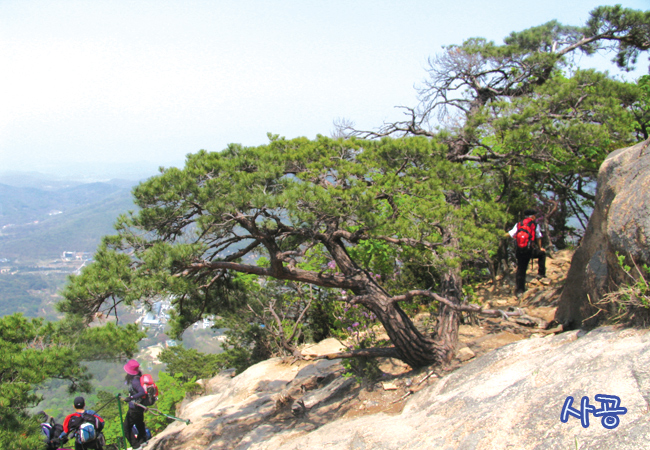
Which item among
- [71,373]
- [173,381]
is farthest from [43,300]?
[71,373]

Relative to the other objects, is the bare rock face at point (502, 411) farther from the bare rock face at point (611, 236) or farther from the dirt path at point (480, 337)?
the bare rock face at point (611, 236)

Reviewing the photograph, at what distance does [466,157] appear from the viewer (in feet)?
26.2

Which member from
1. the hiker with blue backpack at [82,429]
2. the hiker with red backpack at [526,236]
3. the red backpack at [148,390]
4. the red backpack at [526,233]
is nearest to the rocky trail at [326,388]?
the hiker with red backpack at [526,236]

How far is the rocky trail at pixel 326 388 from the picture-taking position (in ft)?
20.7

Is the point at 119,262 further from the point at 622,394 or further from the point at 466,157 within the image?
the point at 466,157

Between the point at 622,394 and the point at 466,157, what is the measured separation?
18.1ft

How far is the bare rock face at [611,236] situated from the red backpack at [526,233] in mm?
1480

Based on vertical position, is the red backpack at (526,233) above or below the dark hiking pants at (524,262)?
above

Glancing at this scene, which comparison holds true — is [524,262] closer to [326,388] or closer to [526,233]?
[526,233]

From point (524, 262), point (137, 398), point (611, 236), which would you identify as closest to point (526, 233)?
point (524, 262)

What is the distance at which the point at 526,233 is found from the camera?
7367 mm

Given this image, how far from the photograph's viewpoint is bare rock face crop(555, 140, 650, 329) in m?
4.05

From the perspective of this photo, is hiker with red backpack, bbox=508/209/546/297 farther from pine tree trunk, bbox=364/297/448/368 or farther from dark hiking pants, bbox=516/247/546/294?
pine tree trunk, bbox=364/297/448/368

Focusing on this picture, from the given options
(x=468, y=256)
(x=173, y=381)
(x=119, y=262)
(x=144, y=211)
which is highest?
(x=144, y=211)
